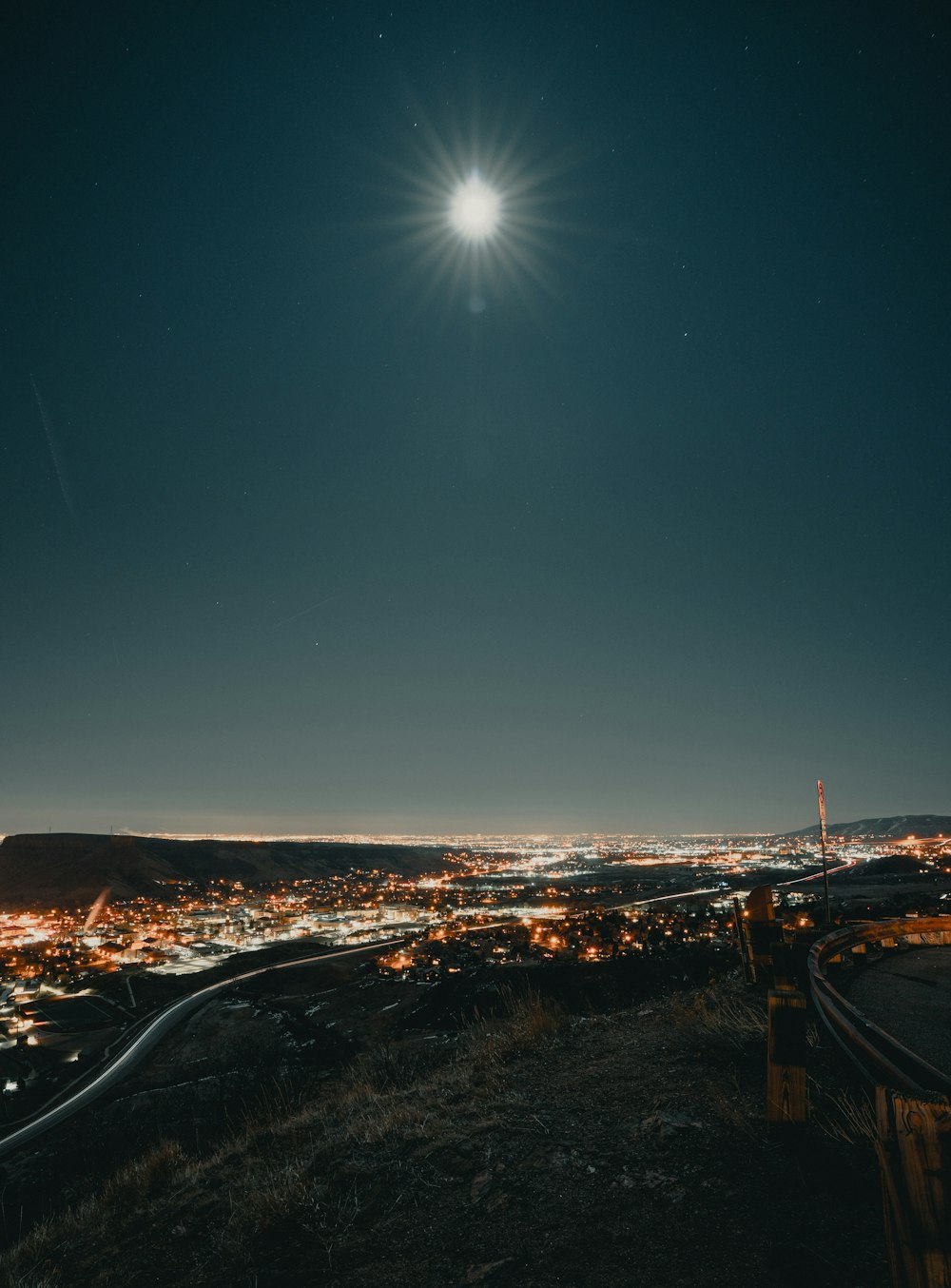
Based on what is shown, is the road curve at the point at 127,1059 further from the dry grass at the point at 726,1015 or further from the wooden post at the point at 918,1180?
the wooden post at the point at 918,1180

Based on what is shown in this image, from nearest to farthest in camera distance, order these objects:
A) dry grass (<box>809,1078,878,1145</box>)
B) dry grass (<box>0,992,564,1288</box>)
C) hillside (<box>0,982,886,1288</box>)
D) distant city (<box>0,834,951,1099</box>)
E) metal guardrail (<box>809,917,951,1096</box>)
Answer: metal guardrail (<box>809,917,951,1096</box>)
hillside (<box>0,982,886,1288</box>)
dry grass (<box>809,1078,878,1145</box>)
dry grass (<box>0,992,564,1288</box>)
distant city (<box>0,834,951,1099</box>)

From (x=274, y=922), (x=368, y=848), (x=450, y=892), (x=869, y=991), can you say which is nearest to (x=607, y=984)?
(x=869, y=991)

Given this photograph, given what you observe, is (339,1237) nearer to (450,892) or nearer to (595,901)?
(595,901)

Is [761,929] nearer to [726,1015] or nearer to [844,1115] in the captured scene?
[844,1115]

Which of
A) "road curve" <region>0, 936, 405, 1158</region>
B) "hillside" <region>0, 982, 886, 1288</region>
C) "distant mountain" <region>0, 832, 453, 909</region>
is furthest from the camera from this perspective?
"distant mountain" <region>0, 832, 453, 909</region>

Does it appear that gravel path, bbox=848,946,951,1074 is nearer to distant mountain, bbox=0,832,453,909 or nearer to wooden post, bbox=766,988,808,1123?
wooden post, bbox=766,988,808,1123

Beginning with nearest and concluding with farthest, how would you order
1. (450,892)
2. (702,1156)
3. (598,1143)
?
(702,1156), (598,1143), (450,892)

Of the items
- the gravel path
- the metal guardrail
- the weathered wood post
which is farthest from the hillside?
the gravel path
